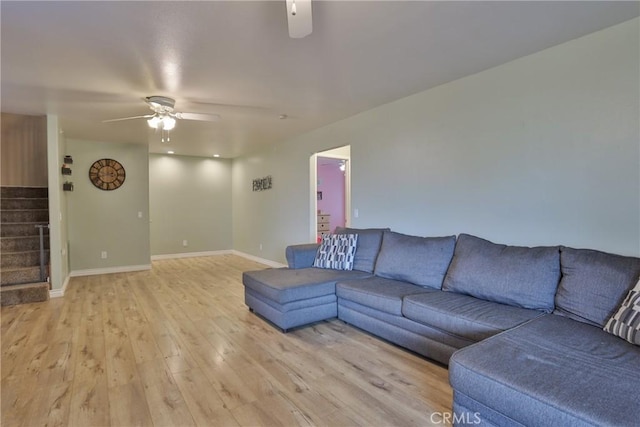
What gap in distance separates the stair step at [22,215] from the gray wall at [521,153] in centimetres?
483

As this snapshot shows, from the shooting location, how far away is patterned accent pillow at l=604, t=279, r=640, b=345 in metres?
1.75

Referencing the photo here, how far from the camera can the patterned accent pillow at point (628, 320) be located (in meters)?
1.75

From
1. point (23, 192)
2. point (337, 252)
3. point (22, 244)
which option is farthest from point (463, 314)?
point (23, 192)

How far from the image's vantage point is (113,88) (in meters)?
3.28

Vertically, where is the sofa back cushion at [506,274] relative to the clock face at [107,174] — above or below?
below

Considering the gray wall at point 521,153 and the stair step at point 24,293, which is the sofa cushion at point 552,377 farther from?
the stair step at point 24,293

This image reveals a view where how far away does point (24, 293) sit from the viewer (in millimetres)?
4168

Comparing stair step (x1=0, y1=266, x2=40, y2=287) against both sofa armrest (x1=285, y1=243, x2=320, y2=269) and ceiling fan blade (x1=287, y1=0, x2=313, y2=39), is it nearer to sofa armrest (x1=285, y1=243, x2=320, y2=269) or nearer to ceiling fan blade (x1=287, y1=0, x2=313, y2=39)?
sofa armrest (x1=285, y1=243, x2=320, y2=269)

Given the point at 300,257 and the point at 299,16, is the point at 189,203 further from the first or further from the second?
the point at 299,16

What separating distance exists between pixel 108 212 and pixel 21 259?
1.69m

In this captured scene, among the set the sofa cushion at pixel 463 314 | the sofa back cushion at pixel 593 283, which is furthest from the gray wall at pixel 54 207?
the sofa back cushion at pixel 593 283

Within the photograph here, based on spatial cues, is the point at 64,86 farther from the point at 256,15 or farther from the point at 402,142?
the point at 402,142

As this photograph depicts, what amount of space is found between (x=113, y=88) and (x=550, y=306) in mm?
4195

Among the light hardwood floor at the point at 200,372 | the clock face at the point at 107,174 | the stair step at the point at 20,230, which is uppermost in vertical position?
the clock face at the point at 107,174
